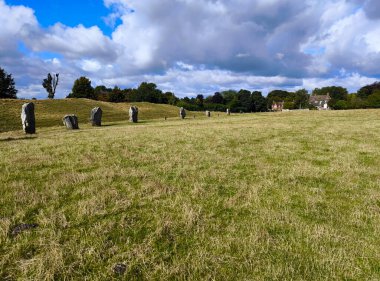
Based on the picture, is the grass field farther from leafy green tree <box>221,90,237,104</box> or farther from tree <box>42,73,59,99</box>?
leafy green tree <box>221,90,237,104</box>

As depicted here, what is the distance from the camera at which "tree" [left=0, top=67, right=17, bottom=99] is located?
3221 inches

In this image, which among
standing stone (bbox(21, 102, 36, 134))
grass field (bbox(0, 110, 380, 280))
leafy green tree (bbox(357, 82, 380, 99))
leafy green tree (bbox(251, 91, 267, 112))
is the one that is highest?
leafy green tree (bbox(357, 82, 380, 99))

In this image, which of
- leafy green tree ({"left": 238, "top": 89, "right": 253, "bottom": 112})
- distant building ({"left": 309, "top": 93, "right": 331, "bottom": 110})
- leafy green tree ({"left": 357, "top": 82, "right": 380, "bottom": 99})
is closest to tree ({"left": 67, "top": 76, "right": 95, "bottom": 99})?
leafy green tree ({"left": 238, "top": 89, "right": 253, "bottom": 112})

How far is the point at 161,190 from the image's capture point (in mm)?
7242

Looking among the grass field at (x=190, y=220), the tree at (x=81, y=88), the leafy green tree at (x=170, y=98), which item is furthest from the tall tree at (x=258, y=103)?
the grass field at (x=190, y=220)

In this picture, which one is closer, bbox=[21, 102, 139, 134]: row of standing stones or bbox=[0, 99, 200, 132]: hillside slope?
bbox=[21, 102, 139, 134]: row of standing stones

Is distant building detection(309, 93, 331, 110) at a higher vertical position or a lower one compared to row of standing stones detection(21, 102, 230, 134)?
higher

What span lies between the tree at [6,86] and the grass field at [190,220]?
86.4 meters

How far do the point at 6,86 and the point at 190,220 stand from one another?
9517 centimetres

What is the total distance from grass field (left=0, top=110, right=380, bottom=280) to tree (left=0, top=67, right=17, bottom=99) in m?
86.4

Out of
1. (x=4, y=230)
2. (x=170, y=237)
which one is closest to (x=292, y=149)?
(x=170, y=237)

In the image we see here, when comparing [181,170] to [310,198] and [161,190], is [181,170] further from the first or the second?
[310,198]

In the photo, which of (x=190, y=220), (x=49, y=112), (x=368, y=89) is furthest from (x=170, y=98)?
(x=190, y=220)

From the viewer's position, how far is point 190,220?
5.42m
